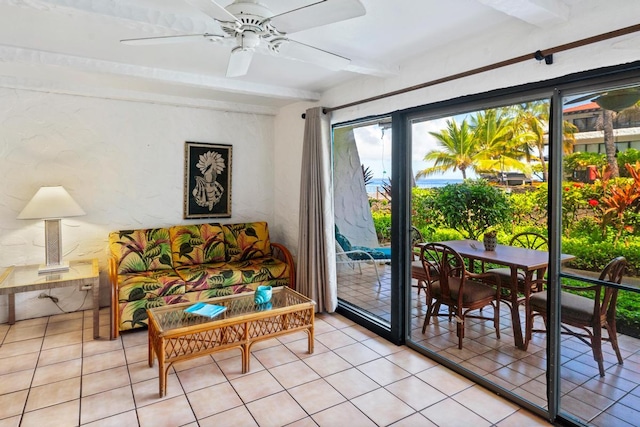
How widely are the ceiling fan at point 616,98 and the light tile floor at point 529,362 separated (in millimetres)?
1169

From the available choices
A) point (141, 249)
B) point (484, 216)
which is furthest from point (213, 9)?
point (141, 249)

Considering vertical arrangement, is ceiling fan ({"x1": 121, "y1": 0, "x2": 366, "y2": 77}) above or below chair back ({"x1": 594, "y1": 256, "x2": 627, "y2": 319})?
above

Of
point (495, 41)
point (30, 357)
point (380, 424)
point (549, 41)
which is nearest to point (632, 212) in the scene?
point (549, 41)

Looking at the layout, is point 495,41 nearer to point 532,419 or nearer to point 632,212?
point 632,212

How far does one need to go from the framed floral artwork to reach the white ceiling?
0.70 m

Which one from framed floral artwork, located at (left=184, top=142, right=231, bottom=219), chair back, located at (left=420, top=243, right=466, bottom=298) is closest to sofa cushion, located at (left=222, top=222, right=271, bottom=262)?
framed floral artwork, located at (left=184, top=142, right=231, bottom=219)

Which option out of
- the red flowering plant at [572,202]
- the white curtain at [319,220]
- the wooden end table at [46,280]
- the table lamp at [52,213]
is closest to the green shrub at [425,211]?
the white curtain at [319,220]

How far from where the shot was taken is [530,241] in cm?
263

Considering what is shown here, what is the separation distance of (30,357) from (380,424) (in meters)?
2.65

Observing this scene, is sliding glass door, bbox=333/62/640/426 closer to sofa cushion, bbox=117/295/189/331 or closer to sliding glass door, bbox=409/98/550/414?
sliding glass door, bbox=409/98/550/414

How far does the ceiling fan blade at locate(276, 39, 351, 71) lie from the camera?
198 centimetres

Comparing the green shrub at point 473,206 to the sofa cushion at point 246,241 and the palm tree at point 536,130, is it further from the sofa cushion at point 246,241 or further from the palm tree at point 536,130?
the sofa cushion at point 246,241

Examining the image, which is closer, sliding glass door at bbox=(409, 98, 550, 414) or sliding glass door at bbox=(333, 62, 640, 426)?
sliding glass door at bbox=(333, 62, 640, 426)

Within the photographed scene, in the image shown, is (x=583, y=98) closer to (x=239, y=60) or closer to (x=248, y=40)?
(x=248, y=40)
